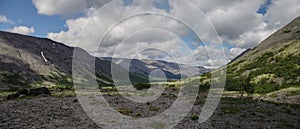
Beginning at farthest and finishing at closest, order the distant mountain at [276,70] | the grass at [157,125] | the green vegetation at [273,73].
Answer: the distant mountain at [276,70], the green vegetation at [273,73], the grass at [157,125]

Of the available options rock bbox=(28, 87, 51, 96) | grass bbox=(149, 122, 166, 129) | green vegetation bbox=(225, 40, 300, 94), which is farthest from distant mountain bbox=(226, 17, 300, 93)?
grass bbox=(149, 122, 166, 129)

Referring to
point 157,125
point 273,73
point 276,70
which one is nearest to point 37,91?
point 157,125

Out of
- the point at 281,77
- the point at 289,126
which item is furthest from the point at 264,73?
the point at 289,126

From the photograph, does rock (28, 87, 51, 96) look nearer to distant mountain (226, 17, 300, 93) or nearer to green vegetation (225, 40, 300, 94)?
green vegetation (225, 40, 300, 94)

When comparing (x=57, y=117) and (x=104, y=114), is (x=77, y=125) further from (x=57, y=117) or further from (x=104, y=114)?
(x=104, y=114)

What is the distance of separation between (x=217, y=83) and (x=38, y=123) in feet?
544

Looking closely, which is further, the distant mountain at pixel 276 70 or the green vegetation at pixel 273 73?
the distant mountain at pixel 276 70

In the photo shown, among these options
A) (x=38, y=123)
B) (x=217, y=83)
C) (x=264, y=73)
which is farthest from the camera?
(x=217, y=83)

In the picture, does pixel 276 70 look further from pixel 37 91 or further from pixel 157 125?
pixel 157 125

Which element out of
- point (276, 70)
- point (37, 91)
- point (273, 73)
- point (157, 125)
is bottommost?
point (157, 125)

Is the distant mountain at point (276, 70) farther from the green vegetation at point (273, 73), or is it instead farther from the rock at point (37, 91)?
the rock at point (37, 91)

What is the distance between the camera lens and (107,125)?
28.8m

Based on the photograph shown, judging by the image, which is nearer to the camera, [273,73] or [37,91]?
[37,91]

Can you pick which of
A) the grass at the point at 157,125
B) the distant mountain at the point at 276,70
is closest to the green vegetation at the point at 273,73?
the distant mountain at the point at 276,70
